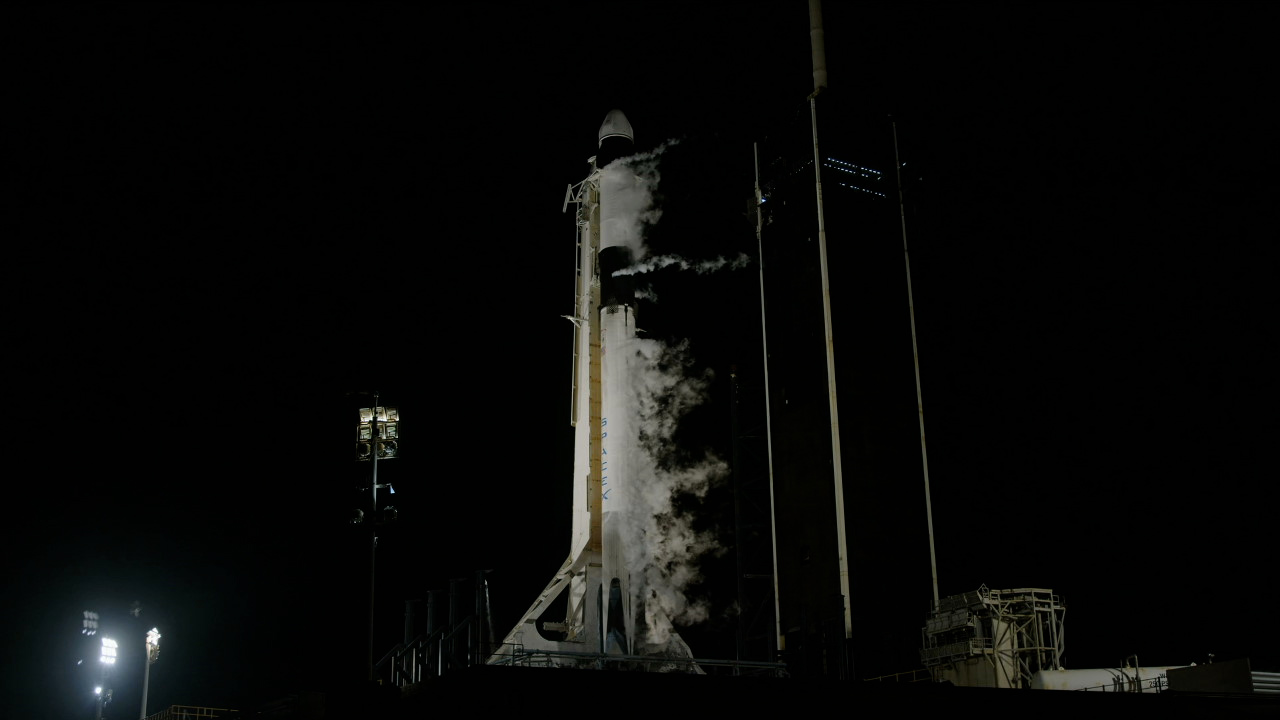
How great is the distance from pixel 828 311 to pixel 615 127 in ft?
22.7

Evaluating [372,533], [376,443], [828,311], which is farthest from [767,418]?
[372,533]

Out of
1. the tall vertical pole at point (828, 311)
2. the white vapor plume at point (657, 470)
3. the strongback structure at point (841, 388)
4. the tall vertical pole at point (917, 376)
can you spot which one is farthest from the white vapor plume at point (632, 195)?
the tall vertical pole at point (917, 376)

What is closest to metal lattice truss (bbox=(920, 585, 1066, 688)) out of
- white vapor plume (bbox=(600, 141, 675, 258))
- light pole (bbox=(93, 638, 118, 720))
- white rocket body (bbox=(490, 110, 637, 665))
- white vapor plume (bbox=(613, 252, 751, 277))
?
white rocket body (bbox=(490, 110, 637, 665))

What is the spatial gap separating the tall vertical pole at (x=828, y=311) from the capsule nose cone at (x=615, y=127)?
4.72 m

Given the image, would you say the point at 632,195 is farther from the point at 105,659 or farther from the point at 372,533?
the point at 105,659

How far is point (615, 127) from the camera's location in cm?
2853

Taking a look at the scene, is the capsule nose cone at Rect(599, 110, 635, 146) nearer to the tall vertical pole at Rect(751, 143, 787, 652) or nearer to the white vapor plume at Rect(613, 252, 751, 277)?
the white vapor plume at Rect(613, 252, 751, 277)

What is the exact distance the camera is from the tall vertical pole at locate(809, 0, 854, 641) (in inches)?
985

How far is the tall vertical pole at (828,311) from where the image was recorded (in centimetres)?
2503

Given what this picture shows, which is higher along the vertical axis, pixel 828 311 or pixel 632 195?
pixel 632 195

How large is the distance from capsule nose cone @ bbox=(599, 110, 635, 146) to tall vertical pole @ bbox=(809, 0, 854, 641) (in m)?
4.72

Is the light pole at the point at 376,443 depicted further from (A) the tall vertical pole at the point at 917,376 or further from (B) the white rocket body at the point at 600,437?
(A) the tall vertical pole at the point at 917,376

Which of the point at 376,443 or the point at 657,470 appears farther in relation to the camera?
the point at 657,470

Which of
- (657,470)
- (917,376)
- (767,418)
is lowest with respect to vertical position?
(657,470)
